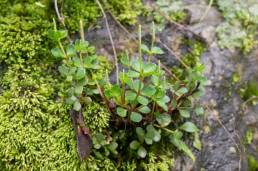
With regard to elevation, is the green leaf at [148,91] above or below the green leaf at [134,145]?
above

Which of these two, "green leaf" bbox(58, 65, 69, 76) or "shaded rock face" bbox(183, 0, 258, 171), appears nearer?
"green leaf" bbox(58, 65, 69, 76)

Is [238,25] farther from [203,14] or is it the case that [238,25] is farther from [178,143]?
[178,143]

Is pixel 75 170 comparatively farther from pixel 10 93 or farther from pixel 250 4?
pixel 250 4

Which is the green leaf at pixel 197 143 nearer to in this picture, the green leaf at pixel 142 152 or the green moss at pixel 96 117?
the green leaf at pixel 142 152

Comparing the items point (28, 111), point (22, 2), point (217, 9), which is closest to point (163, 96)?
point (28, 111)

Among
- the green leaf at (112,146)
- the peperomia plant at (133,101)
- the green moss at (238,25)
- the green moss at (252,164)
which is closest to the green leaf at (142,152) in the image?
the peperomia plant at (133,101)

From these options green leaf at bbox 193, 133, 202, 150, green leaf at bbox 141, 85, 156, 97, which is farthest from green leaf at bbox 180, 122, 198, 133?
green leaf at bbox 141, 85, 156, 97

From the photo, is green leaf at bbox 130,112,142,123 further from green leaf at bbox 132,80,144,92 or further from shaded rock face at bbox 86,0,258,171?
shaded rock face at bbox 86,0,258,171

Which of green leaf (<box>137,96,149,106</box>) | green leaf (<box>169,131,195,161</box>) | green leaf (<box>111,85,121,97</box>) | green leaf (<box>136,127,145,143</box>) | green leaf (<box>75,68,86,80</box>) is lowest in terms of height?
green leaf (<box>169,131,195,161</box>)
